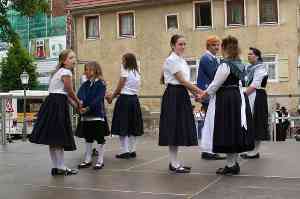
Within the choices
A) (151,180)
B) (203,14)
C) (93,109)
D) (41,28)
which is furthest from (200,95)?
(41,28)

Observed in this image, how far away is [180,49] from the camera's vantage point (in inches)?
319

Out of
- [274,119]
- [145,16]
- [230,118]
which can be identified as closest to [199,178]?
[230,118]

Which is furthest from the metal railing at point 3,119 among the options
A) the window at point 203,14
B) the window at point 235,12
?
the window at point 203,14

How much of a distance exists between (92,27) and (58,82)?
2787 centimetres

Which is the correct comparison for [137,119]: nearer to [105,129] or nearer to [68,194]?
[105,129]

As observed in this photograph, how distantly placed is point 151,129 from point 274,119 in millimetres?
3452

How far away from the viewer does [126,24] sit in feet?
113

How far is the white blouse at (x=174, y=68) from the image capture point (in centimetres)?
796

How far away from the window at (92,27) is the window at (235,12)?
8.29 meters

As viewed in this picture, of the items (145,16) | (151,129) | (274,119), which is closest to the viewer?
(274,119)

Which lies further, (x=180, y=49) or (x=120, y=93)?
(x=120, y=93)

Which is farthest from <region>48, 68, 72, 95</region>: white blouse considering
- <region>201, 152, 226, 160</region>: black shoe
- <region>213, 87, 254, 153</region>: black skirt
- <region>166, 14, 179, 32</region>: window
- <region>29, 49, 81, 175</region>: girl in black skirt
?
<region>166, 14, 179, 32</region>: window

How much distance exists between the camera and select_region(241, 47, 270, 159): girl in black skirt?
9.41 m

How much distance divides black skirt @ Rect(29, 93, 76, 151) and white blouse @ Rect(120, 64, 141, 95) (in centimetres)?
180
